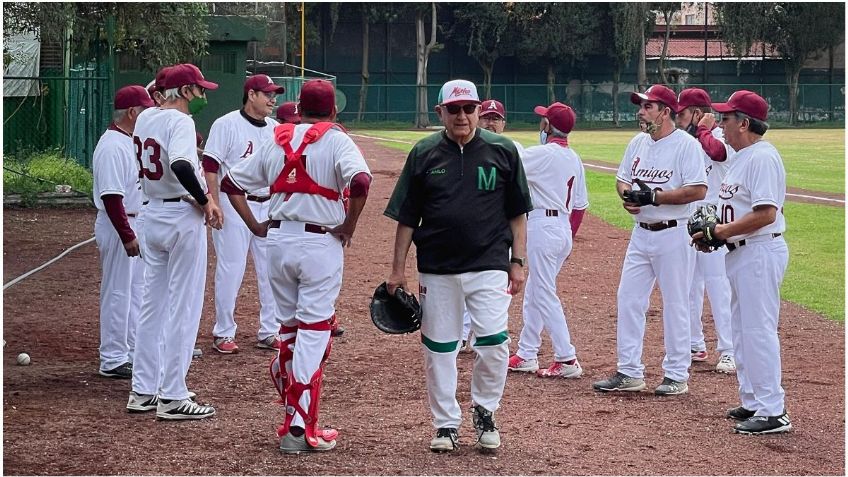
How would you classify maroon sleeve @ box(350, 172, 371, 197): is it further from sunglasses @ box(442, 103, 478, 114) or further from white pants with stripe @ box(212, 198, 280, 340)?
white pants with stripe @ box(212, 198, 280, 340)

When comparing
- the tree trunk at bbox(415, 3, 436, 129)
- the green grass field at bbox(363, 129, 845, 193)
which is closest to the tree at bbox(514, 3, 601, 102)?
the tree trunk at bbox(415, 3, 436, 129)

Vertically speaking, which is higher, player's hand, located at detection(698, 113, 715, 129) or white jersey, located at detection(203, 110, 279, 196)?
player's hand, located at detection(698, 113, 715, 129)

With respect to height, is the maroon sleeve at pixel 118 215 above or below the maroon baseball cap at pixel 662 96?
below

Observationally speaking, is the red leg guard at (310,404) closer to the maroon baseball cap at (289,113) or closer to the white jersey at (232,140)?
the white jersey at (232,140)

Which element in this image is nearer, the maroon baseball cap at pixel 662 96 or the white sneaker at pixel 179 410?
the white sneaker at pixel 179 410

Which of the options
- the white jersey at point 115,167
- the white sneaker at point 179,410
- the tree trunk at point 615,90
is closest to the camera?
the white sneaker at point 179,410

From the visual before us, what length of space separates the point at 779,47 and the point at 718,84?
464cm

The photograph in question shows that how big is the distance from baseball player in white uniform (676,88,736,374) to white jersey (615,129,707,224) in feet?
2.79

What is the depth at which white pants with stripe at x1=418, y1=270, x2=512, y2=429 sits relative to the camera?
614cm

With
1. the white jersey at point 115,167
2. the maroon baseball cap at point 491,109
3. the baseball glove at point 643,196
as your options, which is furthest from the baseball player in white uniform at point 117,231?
the baseball glove at point 643,196

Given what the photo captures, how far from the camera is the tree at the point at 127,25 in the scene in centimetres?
1593

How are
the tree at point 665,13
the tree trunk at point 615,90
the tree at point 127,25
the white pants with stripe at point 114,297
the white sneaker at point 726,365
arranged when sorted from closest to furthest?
the white pants with stripe at point 114,297
the white sneaker at point 726,365
the tree at point 127,25
the tree trunk at point 615,90
the tree at point 665,13

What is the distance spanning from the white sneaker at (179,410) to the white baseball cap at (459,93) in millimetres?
2405

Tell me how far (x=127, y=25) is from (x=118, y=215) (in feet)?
38.2
